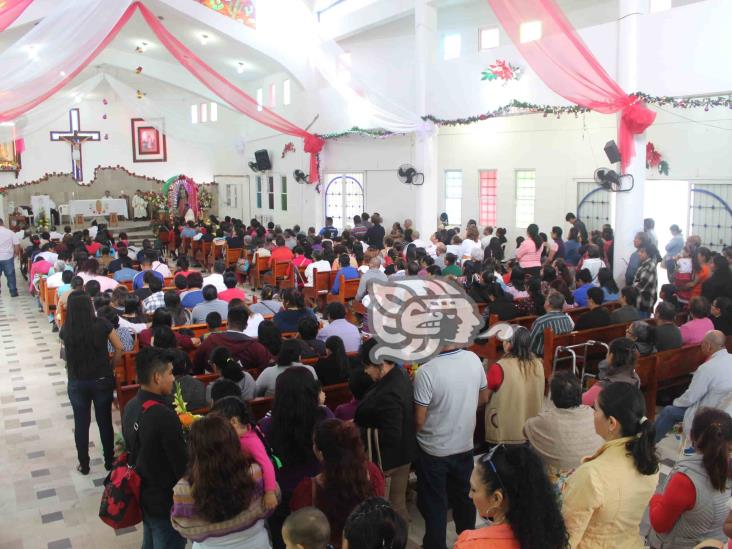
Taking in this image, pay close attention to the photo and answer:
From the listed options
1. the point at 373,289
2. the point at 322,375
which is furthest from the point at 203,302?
the point at 322,375

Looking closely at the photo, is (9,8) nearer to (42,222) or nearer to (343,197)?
(343,197)

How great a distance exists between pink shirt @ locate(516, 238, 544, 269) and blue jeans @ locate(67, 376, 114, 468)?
6828 millimetres

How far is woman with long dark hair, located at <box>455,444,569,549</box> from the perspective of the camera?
7.13 feet

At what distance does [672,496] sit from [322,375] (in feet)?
8.16

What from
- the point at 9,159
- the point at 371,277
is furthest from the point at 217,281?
the point at 9,159

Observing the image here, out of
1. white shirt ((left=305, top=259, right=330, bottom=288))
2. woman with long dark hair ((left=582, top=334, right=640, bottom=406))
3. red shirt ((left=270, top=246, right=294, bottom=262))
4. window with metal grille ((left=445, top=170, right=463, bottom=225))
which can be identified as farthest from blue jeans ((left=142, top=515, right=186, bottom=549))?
window with metal grille ((left=445, top=170, right=463, bottom=225))

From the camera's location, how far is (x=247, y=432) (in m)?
3.17

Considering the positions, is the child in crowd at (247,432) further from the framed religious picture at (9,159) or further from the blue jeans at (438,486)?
the framed religious picture at (9,159)

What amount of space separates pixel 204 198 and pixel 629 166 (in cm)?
1601

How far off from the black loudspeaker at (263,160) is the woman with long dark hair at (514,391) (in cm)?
1673

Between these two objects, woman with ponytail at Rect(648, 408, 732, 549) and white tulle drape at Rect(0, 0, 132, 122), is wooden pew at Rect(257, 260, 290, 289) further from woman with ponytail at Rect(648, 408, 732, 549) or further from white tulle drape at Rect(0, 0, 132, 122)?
woman with ponytail at Rect(648, 408, 732, 549)

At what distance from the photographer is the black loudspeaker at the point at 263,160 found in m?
20.3

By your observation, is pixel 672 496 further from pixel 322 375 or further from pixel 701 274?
pixel 701 274

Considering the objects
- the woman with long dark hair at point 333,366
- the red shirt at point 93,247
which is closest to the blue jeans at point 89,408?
the woman with long dark hair at point 333,366
